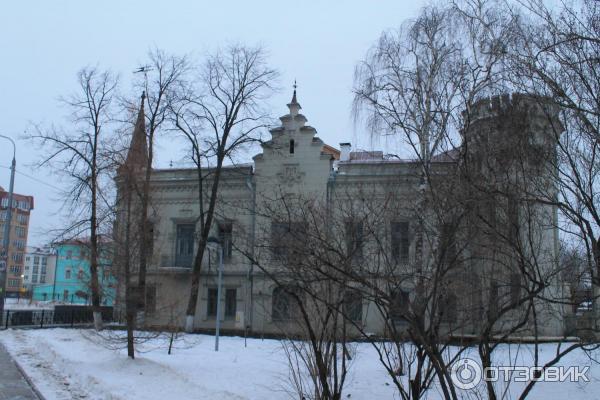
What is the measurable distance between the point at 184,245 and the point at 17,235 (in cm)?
9810

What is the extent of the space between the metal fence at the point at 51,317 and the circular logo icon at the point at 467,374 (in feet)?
78.1

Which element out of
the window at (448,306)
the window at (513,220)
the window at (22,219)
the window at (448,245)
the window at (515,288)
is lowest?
the window at (448,306)

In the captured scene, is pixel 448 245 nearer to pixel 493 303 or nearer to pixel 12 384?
pixel 493 303

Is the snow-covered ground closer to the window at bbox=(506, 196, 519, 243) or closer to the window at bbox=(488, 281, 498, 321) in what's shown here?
the window at bbox=(488, 281, 498, 321)

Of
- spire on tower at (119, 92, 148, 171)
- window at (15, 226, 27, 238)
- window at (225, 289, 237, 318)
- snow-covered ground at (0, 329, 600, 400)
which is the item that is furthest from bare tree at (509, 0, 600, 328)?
window at (15, 226, 27, 238)

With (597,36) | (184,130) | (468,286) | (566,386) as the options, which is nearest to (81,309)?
(184,130)

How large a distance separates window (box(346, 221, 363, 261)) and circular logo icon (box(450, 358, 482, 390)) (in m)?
2.41

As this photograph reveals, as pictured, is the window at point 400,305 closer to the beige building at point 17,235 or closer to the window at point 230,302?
the window at point 230,302

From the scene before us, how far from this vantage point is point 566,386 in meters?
13.1

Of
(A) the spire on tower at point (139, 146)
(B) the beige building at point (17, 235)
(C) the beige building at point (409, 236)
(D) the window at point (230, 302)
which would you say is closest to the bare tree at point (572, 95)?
(C) the beige building at point (409, 236)

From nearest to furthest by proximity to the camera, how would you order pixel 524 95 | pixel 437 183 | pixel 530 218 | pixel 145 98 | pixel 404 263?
1. pixel 530 218
2. pixel 524 95
3. pixel 437 183
4. pixel 404 263
5. pixel 145 98

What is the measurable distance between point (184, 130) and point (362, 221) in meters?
24.1

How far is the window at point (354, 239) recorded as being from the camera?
300 inches

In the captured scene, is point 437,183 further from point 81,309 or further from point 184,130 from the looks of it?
point 81,309
